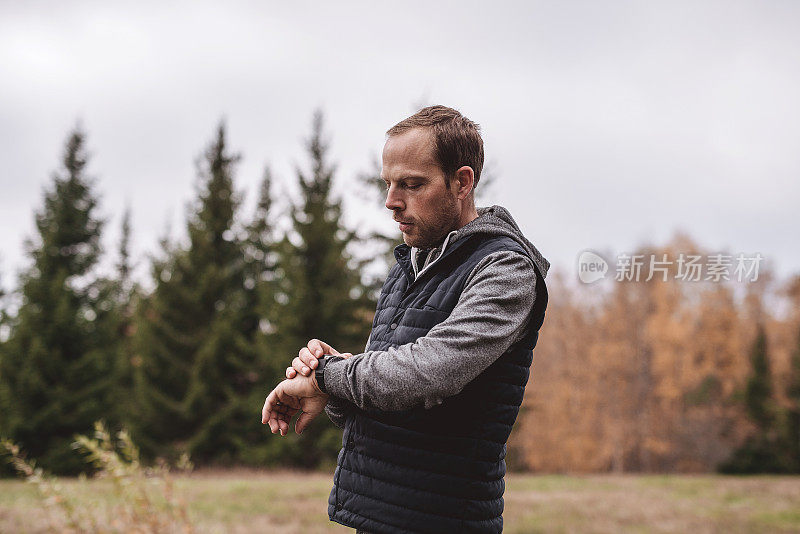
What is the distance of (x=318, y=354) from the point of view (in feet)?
5.68

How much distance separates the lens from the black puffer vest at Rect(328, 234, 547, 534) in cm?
164

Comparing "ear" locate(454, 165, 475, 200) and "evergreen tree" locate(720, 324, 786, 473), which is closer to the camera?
"ear" locate(454, 165, 475, 200)

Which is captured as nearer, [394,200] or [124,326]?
[394,200]

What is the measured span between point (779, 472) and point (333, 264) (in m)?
19.9

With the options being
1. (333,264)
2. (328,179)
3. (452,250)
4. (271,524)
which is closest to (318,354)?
(452,250)

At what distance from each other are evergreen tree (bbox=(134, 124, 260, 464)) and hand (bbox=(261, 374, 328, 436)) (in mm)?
16818

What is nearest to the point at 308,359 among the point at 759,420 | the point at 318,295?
the point at 318,295

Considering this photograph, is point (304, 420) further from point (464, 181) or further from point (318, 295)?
point (318, 295)

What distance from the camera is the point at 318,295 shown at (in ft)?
57.8

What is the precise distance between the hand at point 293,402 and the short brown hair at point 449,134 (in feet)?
2.16

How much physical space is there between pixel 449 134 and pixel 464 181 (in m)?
0.14

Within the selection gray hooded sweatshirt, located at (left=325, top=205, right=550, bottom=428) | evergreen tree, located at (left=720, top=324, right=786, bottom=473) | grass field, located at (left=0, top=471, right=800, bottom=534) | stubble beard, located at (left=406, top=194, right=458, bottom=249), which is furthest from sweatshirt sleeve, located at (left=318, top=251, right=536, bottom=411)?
evergreen tree, located at (left=720, top=324, right=786, bottom=473)

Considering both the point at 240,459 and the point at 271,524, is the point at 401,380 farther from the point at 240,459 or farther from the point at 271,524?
the point at 240,459

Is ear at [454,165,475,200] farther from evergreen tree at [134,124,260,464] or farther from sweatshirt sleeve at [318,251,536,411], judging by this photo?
evergreen tree at [134,124,260,464]
